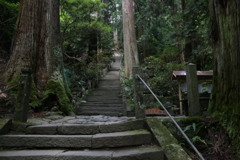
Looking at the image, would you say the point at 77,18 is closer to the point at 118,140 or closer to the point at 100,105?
the point at 100,105

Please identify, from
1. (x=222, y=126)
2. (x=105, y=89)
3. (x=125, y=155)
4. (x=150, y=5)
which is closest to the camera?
(x=125, y=155)

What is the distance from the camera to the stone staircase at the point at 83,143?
10.9 ft

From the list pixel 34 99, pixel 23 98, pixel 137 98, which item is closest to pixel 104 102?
pixel 34 99

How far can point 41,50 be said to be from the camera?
7.18 m

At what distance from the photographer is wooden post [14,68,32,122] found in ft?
15.0

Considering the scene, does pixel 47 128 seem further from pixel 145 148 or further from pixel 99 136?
pixel 145 148

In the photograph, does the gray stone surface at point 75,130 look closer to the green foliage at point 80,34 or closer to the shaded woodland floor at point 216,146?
the shaded woodland floor at point 216,146

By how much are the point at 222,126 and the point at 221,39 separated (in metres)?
1.70

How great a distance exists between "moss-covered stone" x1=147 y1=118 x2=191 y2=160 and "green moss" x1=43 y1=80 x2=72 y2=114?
3.56 meters

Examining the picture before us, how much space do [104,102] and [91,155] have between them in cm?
771

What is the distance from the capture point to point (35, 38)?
703 cm

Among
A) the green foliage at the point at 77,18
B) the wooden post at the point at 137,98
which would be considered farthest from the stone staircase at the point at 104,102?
A: the wooden post at the point at 137,98

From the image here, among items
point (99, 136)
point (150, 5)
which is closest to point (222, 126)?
point (99, 136)

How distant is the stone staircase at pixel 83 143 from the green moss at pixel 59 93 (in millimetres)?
2555
